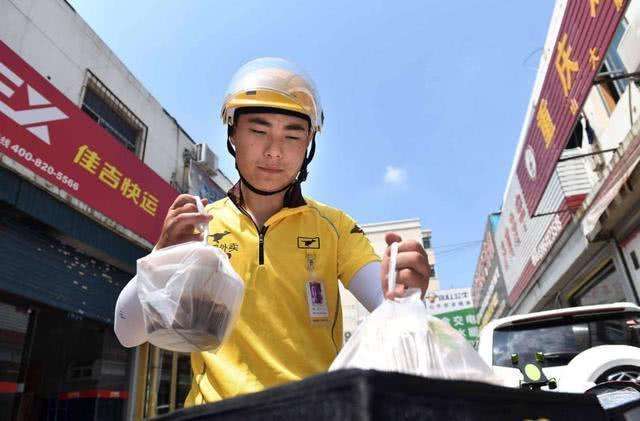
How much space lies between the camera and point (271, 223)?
5.58 feet

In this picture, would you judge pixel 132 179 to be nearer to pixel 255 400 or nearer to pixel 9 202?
pixel 9 202

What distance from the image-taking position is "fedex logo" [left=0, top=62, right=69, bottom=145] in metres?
5.37

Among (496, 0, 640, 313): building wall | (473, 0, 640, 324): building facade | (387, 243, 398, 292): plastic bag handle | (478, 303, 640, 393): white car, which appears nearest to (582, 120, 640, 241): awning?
(473, 0, 640, 324): building facade

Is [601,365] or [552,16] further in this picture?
[552,16]

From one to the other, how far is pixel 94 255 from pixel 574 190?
920cm

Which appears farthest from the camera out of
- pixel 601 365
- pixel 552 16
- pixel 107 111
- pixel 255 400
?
pixel 107 111

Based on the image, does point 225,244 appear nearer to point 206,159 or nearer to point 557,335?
point 557,335

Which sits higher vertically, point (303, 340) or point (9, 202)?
point (9, 202)

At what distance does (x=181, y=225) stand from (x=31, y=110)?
A: 577cm

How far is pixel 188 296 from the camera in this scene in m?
1.21

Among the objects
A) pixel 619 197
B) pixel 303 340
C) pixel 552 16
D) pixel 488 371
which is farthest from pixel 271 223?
pixel 552 16

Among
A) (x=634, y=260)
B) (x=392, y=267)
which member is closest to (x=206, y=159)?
(x=634, y=260)

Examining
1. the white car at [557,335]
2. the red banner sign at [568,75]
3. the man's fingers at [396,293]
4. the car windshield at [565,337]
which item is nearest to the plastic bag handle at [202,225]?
the man's fingers at [396,293]

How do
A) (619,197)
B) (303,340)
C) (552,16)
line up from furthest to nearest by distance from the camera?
(552,16), (619,197), (303,340)
